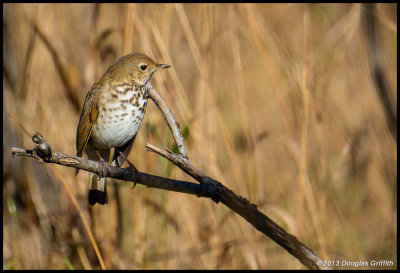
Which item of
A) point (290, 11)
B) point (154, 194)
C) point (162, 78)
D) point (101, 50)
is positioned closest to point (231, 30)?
point (162, 78)

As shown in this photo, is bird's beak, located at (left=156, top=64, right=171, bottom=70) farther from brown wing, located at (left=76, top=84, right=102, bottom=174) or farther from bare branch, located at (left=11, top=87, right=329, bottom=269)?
bare branch, located at (left=11, top=87, right=329, bottom=269)

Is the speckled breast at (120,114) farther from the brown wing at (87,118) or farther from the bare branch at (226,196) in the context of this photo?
the bare branch at (226,196)

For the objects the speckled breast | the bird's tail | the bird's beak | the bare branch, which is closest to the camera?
the bare branch

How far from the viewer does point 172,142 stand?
2826 millimetres

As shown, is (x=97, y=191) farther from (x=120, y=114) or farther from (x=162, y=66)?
(x=162, y=66)

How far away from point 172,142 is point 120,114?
0.40m

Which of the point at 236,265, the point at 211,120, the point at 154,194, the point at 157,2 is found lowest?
the point at 236,265

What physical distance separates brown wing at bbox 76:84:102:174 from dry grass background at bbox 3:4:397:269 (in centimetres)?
13

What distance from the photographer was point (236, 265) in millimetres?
2855

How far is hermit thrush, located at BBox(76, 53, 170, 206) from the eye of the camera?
2.52 m

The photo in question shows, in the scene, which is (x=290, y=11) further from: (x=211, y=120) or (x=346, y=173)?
(x=211, y=120)

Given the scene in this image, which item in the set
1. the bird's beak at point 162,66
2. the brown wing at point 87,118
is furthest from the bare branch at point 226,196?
the brown wing at point 87,118

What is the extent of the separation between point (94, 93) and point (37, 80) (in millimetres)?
483

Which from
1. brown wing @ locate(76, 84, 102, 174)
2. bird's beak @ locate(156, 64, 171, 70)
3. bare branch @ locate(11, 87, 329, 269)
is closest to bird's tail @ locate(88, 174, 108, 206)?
brown wing @ locate(76, 84, 102, 174)
